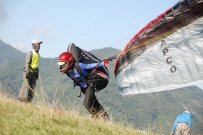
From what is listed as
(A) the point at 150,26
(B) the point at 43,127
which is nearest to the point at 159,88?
(A) the point at 150,26

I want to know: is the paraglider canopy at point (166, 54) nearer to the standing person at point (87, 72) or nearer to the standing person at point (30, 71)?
the standing person at point (87, 72)

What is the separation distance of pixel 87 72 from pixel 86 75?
0.09m

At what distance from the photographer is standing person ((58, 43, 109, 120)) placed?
723 centimetres

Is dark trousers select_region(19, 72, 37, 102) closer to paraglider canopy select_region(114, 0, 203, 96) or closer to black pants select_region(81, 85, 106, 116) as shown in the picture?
black pants select_region(81, 85, 106, 116)

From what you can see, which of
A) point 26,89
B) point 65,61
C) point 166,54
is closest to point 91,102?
point 65,61

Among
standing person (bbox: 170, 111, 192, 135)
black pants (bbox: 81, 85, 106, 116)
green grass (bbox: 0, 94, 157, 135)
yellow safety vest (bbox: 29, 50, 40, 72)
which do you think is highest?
yellow safety vest (bbox: 29, 50, 40, 72)

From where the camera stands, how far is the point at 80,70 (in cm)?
723

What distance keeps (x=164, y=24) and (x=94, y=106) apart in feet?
10.6

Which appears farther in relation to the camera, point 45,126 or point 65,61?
point 65,61

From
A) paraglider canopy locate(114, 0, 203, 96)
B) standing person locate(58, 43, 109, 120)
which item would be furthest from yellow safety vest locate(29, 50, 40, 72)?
paraglider canopy locate(114, 0, 203, 96)

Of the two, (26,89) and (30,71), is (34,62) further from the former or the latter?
(26,89)

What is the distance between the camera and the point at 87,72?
24.4 ft

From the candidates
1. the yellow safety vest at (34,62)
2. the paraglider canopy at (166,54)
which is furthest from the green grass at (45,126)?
the paraglider canopy at (166,54)

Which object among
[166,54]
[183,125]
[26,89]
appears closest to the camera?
[26,89]
